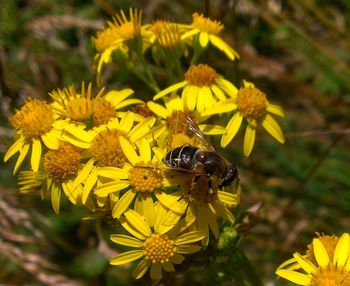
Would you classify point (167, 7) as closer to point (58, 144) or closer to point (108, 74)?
point (108, 74)

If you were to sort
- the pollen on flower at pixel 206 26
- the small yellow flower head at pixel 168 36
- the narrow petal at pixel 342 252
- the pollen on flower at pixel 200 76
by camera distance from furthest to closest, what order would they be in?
the pollen on flower at pixel 206 26
the small yellow flower head at pixel 168 36
the pollen on flower at pixel 200 76
the narrow petal at pixel 342 252

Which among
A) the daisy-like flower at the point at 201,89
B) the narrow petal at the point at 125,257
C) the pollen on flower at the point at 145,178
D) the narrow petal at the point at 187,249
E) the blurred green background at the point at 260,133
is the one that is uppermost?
the daisy-like flower at the point at 201,89

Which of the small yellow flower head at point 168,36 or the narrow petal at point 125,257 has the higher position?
the small yellow flower head at point 168,36

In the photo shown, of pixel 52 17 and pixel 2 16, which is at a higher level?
pixel 2 16

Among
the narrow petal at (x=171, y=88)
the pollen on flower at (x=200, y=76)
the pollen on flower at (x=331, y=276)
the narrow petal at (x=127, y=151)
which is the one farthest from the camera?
the pollen on flower at (x=200, y=76)

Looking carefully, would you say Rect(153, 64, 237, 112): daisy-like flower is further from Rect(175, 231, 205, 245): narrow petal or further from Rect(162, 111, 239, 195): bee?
Rect(175, 231, 205, 245): narrow petal

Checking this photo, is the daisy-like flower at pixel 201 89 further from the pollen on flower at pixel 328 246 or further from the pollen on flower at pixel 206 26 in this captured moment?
the pollen on flower at pixel 328 246

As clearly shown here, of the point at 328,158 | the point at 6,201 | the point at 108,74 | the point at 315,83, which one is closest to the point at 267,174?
the point at 328,158

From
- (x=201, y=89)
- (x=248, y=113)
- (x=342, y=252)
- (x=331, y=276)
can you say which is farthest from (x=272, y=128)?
(x=331, y=276)

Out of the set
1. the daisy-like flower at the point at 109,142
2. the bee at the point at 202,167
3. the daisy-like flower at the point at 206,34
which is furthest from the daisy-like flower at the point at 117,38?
the bee at the point at 202,167
